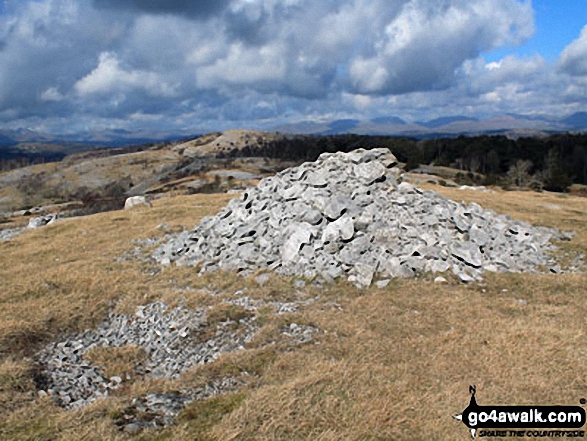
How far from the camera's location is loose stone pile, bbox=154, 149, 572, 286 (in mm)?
18625

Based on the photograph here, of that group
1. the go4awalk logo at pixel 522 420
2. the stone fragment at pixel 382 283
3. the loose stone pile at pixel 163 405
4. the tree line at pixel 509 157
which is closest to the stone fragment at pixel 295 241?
the stone fragment at pixel 382 283

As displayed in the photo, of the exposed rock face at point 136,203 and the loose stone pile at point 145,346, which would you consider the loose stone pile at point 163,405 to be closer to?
the loose stone pile at point 145,346

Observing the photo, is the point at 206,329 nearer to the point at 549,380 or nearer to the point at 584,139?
the point at 549,380

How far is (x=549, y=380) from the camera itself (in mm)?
9703

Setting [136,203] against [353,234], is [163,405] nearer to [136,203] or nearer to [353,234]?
[353,234]

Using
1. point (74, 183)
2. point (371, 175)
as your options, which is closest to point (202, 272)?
point (371, 175)

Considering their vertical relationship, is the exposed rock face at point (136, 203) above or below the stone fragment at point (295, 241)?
below

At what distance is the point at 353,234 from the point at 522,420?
39.6 feet

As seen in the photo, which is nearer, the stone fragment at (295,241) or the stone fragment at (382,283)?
the stone fragment at (382,283)

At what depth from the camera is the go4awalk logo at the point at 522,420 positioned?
7918 millimetres

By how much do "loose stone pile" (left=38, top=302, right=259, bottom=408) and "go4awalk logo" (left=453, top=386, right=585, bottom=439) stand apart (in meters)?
6.95

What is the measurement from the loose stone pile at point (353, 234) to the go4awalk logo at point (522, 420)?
8.88 meters

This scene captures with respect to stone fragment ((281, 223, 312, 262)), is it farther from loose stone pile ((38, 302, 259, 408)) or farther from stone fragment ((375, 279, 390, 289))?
loose stone pile ((38, 302, 259, 408))

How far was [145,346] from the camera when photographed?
13219 millimetres
